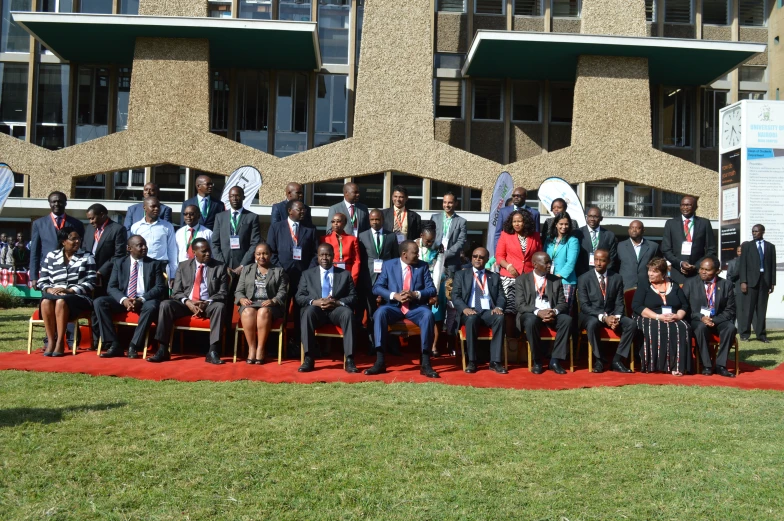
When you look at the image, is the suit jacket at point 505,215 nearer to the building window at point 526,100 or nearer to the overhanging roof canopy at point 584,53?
the overhanging roof canopy at point 584,53

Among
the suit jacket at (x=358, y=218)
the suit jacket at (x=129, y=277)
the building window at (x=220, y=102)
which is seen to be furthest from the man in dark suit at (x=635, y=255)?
the building window at (x=220, y=102)

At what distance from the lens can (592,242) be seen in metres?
8.77

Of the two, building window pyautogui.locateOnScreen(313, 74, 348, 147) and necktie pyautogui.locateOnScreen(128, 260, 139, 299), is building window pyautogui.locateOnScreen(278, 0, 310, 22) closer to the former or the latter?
building window pyautogui.locateOnScreen(313, 74, 348, 147)

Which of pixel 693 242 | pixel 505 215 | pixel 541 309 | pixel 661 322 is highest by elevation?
pixel 505 215

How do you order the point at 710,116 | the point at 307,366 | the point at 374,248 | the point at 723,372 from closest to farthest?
1. the point at 307,366
2. the point at 723,372
3. the point at 374,248
4. the point at 710,116

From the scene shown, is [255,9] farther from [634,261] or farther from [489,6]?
[634,261]

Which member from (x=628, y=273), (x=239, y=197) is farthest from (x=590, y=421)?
(x=239, y=197)

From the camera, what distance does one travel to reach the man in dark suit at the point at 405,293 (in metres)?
7.38

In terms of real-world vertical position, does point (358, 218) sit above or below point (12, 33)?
below

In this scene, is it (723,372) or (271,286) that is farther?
(271,286)

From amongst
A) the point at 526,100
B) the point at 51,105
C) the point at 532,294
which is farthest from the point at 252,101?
the point at 532,294

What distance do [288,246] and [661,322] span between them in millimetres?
4273

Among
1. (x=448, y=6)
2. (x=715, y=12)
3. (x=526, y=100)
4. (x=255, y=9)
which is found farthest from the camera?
(x=715, y=12)

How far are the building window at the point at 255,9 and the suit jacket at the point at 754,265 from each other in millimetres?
16215
